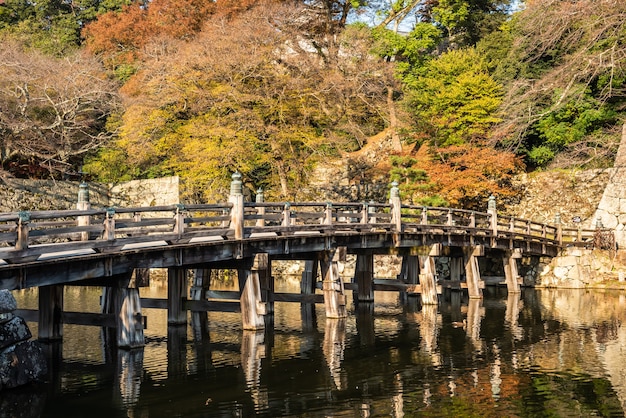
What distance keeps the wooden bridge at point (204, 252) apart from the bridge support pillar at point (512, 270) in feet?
3.10

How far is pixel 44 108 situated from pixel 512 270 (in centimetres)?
2577

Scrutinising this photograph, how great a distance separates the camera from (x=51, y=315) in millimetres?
16438

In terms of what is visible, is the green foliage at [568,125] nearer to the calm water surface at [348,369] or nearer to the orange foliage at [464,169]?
the orange foliage at [464,169]

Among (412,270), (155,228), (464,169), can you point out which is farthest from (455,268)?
(155,228)

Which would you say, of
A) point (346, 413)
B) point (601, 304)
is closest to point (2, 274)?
point (346, 413)

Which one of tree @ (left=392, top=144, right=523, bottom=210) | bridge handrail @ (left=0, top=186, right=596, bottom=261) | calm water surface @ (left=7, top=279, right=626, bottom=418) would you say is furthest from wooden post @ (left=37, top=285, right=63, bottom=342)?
tree @ (left=392, top=144, right=523, bottom=210)

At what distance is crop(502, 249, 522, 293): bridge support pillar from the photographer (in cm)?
2914

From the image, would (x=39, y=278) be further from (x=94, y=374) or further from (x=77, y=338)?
(x=77, y=338)

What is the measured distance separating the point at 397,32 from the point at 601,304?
960 inches

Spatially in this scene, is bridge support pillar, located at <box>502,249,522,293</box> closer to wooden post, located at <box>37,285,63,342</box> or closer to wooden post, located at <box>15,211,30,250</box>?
wooden post, located at <box>37,285,63,342</box>

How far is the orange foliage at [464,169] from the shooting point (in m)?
35.0

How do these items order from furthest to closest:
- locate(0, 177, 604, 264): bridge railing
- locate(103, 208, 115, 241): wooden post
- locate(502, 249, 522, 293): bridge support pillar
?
locate(502, 249, 522, 293): bridge support pillar → locate(103, 208, 115, 241): wooden post → locate(0, 177, 604, 264): bridge railing

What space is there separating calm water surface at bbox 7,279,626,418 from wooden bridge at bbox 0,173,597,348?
87 cm

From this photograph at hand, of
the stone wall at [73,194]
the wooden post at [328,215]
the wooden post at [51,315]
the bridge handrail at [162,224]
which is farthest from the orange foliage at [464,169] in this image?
the wooden post at [51,315]
